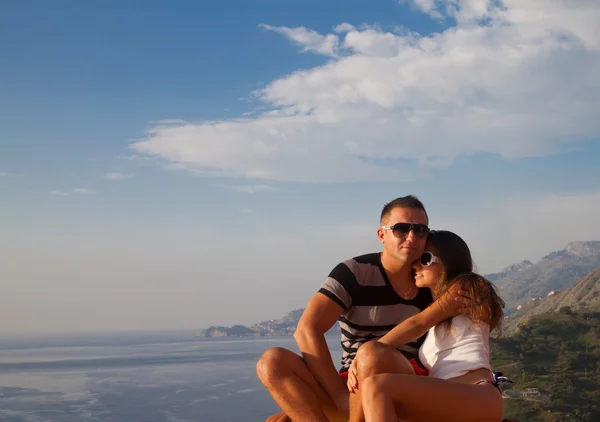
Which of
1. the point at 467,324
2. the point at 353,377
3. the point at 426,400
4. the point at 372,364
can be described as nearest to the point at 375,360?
the point at 372,364

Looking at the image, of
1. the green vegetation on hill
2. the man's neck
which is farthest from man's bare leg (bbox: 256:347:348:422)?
the green vegetation on hill

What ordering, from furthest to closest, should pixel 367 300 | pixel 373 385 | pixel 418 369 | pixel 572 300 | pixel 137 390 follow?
pixel 572 300
pixel 137 390
pixel 367 300
pixel 418 369
pixel 373 385

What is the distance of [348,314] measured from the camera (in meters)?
4.54

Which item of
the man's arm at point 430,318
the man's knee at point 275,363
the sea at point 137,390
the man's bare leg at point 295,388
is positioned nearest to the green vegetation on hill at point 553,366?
the sea at point 137,390

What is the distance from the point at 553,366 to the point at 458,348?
104606 millimetres

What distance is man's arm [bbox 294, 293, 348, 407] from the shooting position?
4.12m

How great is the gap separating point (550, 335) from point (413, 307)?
115209 mm

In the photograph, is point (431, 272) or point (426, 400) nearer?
point (426, 400)

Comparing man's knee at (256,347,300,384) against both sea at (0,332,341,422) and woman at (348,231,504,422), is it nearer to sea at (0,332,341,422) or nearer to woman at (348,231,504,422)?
woman at (348,231,504,422)

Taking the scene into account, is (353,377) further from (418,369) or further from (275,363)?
(275,363)

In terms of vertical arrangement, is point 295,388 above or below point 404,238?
below

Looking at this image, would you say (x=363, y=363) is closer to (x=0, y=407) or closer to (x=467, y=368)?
(x=467, y=368)

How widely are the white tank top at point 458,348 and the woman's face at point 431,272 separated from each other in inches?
13.7

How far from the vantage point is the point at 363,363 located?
3.46 m
